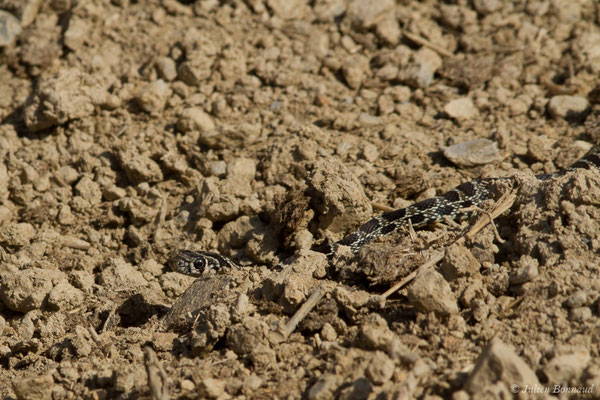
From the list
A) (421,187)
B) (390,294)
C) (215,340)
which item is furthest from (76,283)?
(421,187)

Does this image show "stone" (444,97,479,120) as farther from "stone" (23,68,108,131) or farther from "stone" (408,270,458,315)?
"stone" (23,68,108,131)

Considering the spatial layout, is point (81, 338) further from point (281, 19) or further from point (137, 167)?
point (281, 19)

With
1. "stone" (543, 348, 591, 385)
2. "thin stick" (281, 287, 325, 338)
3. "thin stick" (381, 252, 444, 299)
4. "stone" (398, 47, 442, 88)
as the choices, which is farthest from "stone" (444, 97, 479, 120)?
"stone" (543, 348, 591, 385)

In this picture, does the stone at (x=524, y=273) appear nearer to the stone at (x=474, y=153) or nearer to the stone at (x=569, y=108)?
the stone at (x=474, y=153)

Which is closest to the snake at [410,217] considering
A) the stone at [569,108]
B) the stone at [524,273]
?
the stone at [569,108]

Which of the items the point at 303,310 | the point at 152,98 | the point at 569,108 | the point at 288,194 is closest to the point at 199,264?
the point at 288,194
